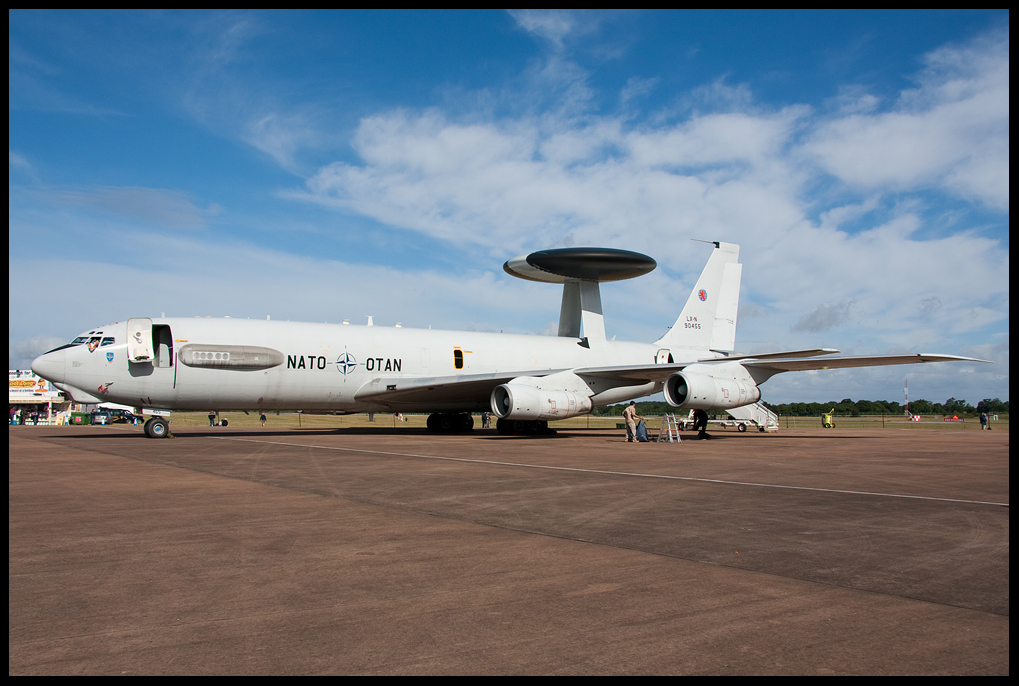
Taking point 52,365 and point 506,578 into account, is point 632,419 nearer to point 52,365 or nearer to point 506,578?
point 506,578

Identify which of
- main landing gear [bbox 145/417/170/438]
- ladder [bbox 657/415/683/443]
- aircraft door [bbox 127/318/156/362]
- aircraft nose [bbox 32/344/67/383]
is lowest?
ladder [bbox 657/415/683/443]

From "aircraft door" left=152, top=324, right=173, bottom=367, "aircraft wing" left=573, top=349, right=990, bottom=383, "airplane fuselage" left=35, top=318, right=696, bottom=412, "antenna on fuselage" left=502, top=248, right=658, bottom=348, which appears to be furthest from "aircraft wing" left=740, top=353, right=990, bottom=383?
"aircraft door" left=152, top=324, right=173, bottom=367

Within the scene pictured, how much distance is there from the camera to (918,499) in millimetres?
8328

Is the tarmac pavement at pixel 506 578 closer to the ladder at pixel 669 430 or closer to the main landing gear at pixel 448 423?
the ladder at pixel 669 430

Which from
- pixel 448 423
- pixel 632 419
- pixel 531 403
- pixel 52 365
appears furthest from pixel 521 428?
pixel 52 365

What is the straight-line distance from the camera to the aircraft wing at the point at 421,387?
24188 millimetres

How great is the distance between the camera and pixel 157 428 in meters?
21.8

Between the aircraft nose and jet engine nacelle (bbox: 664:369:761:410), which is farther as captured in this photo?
jet engine nacelle (bbox: 664:369:761:410)

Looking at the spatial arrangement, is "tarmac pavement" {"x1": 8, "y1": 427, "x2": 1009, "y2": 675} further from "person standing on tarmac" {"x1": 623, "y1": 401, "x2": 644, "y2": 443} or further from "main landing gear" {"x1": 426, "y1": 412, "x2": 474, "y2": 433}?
"main landing gear" {"x1": 426, "y1": 412, "x2": 474, "y2": 433}

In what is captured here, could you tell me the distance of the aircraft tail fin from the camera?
32.2 meters

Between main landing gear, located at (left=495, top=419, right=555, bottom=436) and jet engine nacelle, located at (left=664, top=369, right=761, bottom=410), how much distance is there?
5212 mm

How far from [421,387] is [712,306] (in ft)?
51.0

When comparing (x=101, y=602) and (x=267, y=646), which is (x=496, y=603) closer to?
(x=267, y=646)

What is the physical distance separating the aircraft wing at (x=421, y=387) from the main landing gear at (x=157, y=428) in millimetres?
6135
